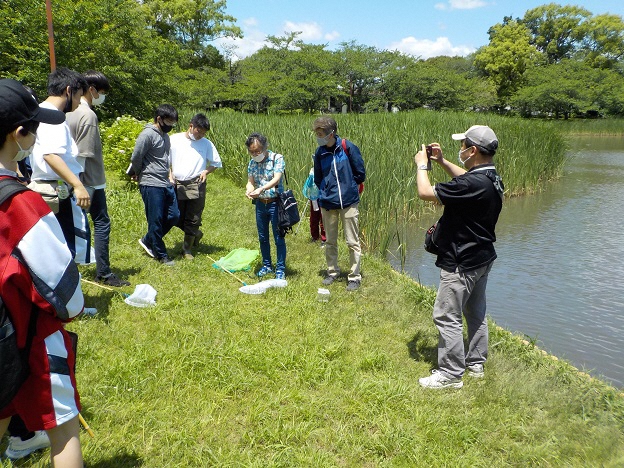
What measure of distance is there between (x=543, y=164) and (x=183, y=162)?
33.9 ft

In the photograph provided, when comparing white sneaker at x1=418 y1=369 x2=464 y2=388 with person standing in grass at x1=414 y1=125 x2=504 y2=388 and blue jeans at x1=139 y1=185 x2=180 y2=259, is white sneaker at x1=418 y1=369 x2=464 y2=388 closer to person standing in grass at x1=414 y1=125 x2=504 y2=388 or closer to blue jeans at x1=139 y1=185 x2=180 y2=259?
person standing in grass at x1=414 y1=125 x2=504 y2=388

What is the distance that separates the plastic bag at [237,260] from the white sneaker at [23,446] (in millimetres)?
2832

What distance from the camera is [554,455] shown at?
240 centimetres

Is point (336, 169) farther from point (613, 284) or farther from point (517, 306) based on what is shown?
point (613, 284)

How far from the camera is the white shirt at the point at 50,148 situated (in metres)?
3.16

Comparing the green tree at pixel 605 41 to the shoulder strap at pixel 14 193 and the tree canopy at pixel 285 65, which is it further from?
the shoulder strap at pixel 14 193

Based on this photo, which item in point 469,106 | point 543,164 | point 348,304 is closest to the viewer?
point 348,304

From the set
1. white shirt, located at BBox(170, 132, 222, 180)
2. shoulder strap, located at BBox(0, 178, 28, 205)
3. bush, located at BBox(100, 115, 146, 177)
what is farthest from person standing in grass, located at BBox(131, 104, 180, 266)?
bush, located at BBox(100, 115, 146, 177)

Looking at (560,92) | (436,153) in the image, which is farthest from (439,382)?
(560,92)

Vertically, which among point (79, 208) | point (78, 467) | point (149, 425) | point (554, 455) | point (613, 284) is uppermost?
point (79, 208)

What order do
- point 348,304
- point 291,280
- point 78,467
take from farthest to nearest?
point 291,280, point 348,304, point 78,467

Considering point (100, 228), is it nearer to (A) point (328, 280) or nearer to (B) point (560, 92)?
(A) point (328, 280)

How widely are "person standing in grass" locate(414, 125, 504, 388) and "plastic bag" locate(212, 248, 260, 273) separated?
8.09 ft

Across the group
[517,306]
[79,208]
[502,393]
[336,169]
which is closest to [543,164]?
[517,306]
